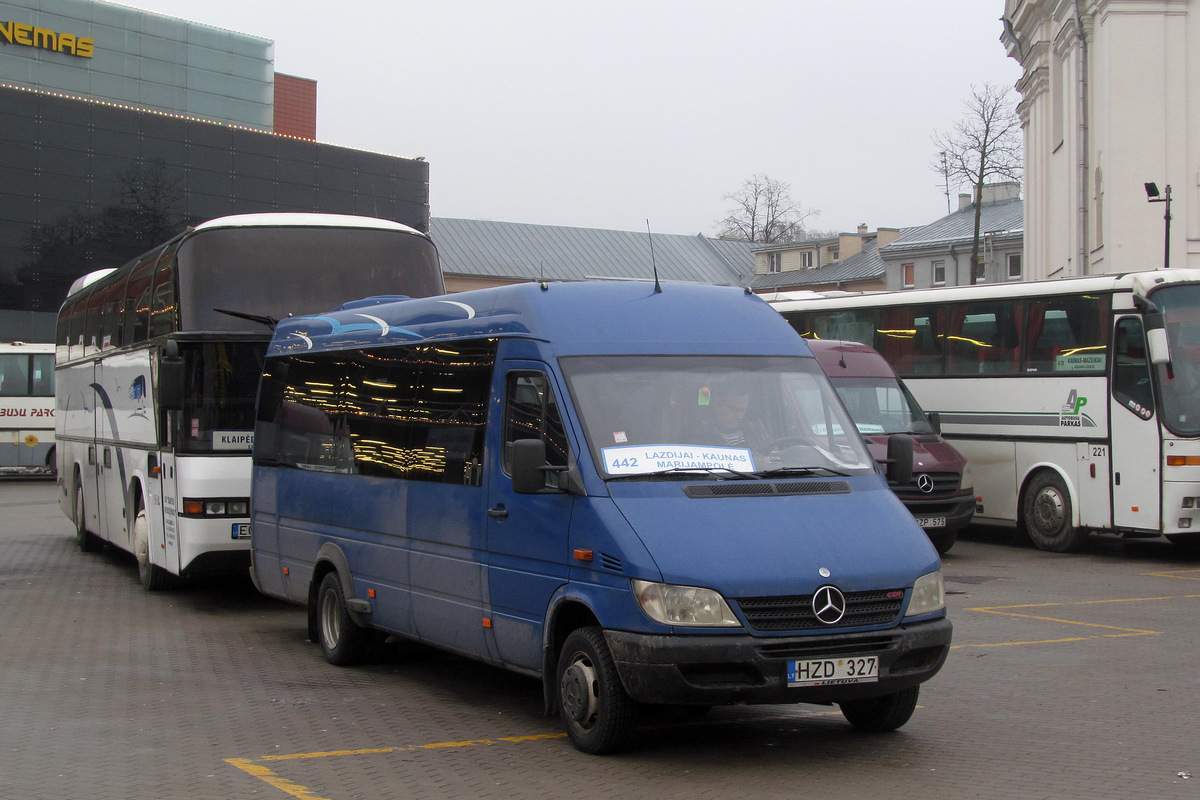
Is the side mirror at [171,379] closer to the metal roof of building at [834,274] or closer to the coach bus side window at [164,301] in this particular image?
the coach bus side window at [164,301]

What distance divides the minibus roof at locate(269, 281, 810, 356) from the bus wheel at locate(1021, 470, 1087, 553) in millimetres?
10925

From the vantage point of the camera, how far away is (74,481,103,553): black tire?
18211 mm

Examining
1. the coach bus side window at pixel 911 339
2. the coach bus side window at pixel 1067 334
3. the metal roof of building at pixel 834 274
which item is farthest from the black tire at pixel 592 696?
the metal roof of building at pixel 834 274

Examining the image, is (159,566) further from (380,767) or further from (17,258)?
(17,258)

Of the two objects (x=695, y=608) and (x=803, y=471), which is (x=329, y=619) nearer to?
(x=803, y=471)

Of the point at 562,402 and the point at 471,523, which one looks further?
the point at 471,523

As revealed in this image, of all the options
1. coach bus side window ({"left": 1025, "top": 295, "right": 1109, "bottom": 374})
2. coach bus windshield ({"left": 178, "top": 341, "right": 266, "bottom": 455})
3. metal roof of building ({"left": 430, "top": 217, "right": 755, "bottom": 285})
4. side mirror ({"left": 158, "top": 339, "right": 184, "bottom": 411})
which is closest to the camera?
side mirror ({"left": 158, "top": 339, "right": 184, "bottom": 411})

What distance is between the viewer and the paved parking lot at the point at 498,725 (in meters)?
6.59

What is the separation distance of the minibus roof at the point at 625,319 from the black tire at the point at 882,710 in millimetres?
2084

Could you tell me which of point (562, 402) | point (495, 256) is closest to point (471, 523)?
point (562, 402)

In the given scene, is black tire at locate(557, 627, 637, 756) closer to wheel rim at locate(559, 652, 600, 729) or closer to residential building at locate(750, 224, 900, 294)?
wheel rim at locate(559, 652, 600, 729)

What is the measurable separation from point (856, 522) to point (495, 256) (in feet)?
258

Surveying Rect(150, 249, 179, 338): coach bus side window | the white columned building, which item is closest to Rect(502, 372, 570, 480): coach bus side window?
Rect(150, 249, 179, 338): coach bus side window

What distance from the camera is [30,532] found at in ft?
71.5
